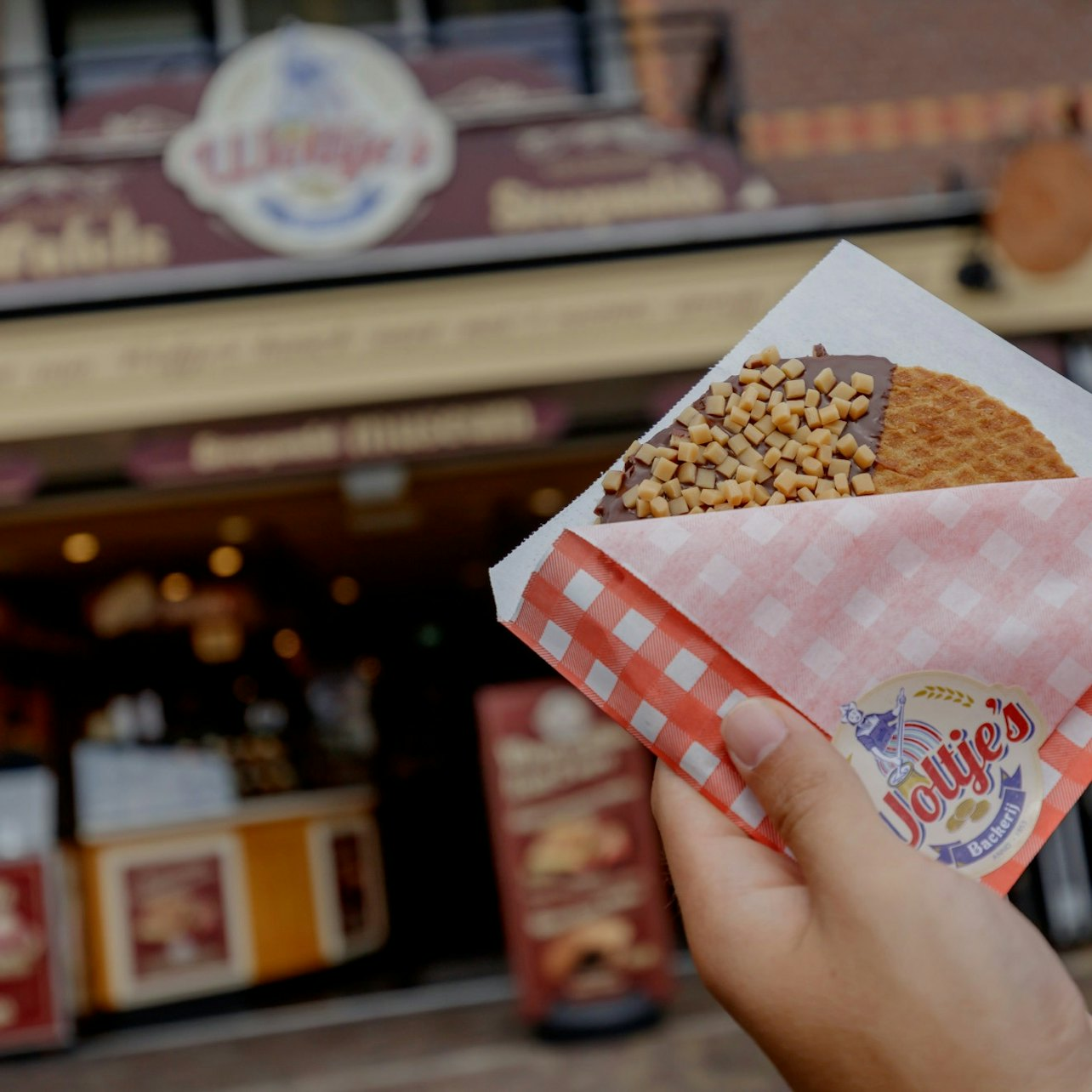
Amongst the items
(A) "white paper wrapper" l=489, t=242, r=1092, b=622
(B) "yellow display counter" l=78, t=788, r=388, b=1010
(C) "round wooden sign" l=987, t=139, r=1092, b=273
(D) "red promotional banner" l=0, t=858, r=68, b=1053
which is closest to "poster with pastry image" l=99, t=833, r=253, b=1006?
(B) "yellow display counter" l=78, t=788, r=388, b=1010

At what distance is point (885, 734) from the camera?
115cm

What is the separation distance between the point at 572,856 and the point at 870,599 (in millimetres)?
4885

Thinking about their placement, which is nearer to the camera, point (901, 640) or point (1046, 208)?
point (901, 640)

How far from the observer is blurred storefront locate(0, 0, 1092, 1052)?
19.5 ft

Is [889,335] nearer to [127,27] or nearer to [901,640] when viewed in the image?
[901,640]

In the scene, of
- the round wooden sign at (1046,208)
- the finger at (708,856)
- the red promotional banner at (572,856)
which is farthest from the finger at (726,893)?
the round wooden sign at (1046,208)

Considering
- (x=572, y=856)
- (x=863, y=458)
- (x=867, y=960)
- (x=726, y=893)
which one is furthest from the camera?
(x=572, y=856)

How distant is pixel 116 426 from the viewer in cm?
592

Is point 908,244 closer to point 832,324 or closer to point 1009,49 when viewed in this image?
point 1009,49

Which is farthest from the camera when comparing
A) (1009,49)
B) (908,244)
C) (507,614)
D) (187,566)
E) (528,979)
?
(187,566)

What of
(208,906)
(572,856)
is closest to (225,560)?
(208,906)

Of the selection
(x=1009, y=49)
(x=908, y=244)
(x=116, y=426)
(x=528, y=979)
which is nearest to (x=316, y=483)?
(x=116, y=426)

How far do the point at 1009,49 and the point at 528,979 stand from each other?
19.3 feet

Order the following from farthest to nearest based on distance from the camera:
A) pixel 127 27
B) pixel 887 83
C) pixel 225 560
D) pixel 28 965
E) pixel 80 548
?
1. pixel 225 560
2. pixel 80 548
3. pixel 127 27
4. pixel 887 83
5. pixel 28 965
